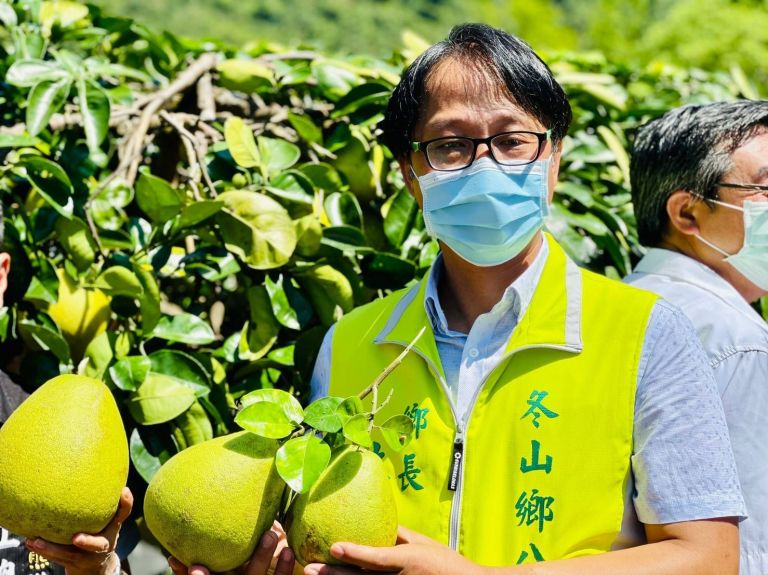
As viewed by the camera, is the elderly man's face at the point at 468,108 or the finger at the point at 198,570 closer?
the finger at the point at 198,570

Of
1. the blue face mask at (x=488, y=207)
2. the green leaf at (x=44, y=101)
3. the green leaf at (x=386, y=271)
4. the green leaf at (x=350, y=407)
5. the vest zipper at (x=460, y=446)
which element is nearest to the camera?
the green leaf at (x=350, y=407)

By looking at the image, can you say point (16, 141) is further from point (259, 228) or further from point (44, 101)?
point (259, 228)

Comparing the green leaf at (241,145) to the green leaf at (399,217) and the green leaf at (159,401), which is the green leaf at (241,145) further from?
the green leaf at (159,401)

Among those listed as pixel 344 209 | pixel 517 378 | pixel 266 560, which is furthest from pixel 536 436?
pixel 344 209

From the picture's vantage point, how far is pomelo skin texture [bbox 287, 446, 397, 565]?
1.13m

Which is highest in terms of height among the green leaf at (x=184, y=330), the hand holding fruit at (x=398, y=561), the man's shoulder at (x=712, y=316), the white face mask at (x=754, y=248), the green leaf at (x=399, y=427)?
the white face mask at (x=754, y=248)

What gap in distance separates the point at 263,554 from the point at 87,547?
0.24m

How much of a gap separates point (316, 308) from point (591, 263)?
0.69m

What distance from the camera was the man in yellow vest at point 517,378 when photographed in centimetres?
123

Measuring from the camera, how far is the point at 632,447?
1.28 meters

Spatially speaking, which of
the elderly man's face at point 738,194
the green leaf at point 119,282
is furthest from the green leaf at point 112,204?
the elderly man's face at point 738,194

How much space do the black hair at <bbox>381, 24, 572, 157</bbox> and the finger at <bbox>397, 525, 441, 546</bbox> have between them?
0.62m

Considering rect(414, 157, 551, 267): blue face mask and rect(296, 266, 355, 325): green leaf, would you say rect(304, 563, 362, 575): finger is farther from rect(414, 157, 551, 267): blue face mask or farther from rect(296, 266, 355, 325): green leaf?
rect(296, 266, 355, 325): green leaf

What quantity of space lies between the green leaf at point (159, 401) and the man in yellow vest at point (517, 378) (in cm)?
28
